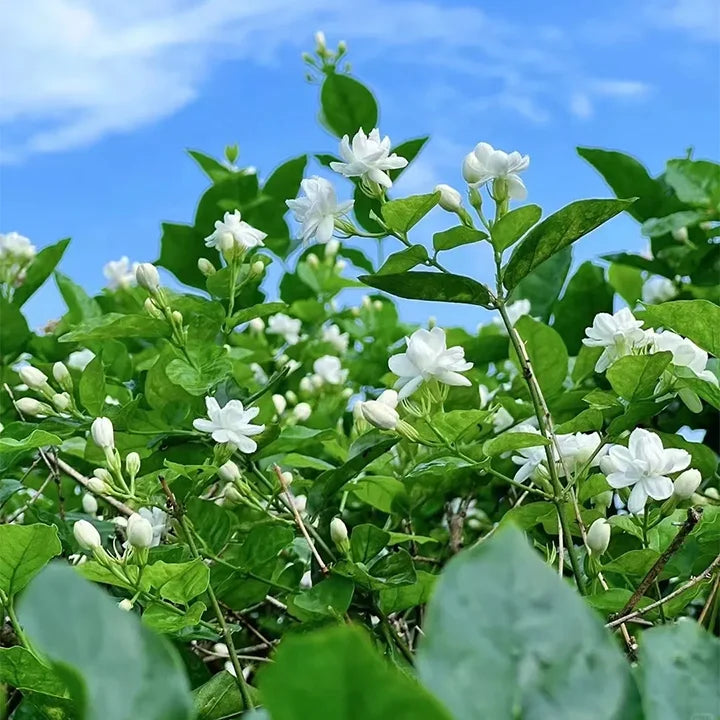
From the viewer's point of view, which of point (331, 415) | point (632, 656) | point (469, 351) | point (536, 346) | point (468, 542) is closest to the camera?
point (632, 656)

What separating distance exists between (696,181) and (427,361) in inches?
39.2

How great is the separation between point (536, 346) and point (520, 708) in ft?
3.01

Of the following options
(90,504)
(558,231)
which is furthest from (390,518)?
(558,231)

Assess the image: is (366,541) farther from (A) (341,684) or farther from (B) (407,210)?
(A) (341,684)

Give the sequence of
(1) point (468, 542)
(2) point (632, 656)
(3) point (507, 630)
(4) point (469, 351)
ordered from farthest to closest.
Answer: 1. (4) point (469, 351)
2. (1) point (468, 542)
3. (2) point (632, 656)
4. (3) point (507, 630)

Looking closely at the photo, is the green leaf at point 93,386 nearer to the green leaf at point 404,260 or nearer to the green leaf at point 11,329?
the green leaf at point 404,260

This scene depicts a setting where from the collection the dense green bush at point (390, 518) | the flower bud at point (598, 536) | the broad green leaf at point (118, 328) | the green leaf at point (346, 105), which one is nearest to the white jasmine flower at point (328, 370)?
the dense green bush at point (390, 518)

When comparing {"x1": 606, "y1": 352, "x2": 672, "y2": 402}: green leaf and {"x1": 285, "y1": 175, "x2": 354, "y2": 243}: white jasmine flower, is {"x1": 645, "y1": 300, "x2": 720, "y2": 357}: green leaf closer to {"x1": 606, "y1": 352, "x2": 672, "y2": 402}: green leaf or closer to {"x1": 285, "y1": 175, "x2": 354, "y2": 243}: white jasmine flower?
{"x1": 606, "y1": 352, "x2": 672, "y2": 402}: green leaf

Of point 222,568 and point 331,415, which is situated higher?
point 331,415

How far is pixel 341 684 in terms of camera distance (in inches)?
10.2

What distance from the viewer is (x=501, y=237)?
929mm

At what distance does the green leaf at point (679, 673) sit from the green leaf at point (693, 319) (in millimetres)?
636

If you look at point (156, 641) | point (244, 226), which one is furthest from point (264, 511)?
point (156, 641)

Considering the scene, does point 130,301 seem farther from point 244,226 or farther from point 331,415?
point 244,226
